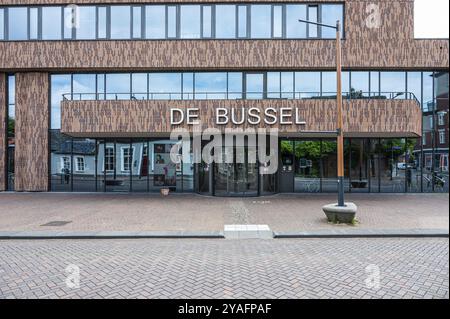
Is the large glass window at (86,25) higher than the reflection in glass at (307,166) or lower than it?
higher

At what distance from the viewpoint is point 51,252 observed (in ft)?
21.7

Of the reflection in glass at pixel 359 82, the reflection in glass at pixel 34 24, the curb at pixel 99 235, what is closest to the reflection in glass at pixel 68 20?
the reflection in glass at pixel 34 24

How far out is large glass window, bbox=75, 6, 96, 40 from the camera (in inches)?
701

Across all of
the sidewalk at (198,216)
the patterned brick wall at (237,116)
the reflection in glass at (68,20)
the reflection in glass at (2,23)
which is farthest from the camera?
the reflection in glass at (2,23)

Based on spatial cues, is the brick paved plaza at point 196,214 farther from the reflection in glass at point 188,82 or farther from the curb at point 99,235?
the reflection in glass at point 188,82

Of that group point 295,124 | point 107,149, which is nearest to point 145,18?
point 107,149

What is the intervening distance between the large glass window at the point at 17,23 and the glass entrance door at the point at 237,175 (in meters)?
14.8

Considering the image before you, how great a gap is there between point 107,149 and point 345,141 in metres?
15.5

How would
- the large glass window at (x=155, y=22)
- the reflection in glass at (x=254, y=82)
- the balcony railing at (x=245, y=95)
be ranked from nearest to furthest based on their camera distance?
the balcony railing at (x=245, y=95) < the large glass window at (x=155, y=22) < the reflection in glass at (x=254, y=82)

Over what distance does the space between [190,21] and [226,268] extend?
16087 millimetres

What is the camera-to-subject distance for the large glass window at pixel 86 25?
17797mm

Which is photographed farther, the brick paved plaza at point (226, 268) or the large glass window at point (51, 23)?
the large glass window at point (51, 23)

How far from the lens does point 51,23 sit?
18109 mm

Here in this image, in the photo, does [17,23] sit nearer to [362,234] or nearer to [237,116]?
[237,116]
